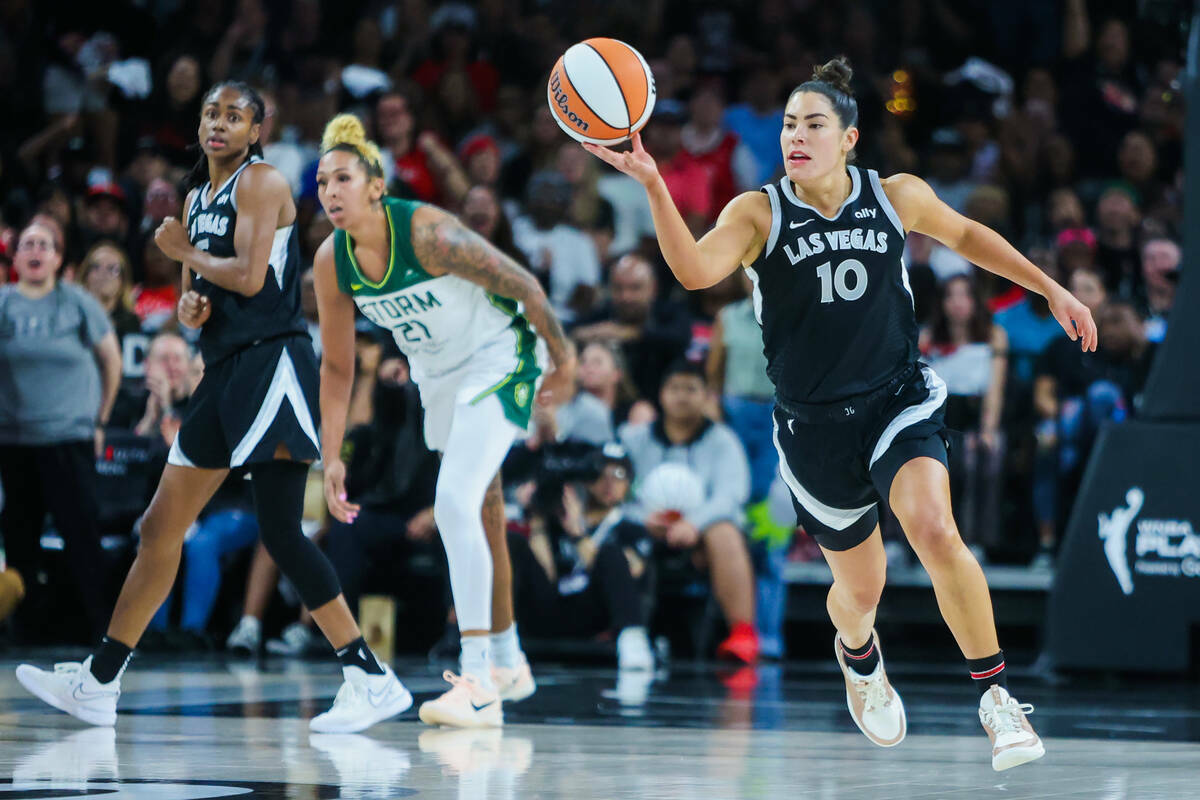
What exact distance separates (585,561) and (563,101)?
5.16 metres

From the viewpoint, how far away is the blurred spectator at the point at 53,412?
982 cm

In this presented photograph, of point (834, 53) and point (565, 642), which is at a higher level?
point (834, 53)

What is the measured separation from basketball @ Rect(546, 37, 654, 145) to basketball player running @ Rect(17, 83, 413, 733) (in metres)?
1.46

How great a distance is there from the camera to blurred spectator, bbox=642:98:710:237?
1301 centimetres

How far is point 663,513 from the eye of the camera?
410 inches

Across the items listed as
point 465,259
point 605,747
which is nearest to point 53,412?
point 465,259

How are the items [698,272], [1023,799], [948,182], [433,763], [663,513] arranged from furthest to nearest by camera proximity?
1. [948,182]
2. [663,513]
3. [433,763]
4. [698,272]
5. [1023,799]

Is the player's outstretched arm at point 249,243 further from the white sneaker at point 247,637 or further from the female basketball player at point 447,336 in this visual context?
the white sneaker at point 247,637

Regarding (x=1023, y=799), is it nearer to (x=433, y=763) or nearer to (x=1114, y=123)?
(x=433, y=763)

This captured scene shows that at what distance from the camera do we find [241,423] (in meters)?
6.35

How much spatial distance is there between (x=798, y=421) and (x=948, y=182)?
8.05 m

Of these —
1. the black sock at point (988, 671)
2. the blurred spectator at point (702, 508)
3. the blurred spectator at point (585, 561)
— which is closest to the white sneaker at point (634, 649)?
the blurred spectator at point (585, 561)

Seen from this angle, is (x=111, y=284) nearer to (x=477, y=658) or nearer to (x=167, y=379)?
(x=167, y=379)

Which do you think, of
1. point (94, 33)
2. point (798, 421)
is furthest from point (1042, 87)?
point (798, 421)
